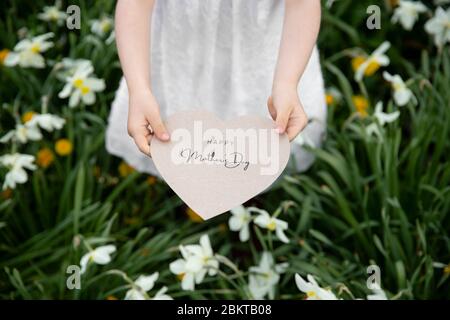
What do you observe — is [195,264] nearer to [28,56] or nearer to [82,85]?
[82,85]

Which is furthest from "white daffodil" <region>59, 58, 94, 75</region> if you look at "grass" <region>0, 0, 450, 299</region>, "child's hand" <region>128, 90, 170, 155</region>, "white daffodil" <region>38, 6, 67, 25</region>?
"child's hand" <region>128, 90, 170, 155</region>

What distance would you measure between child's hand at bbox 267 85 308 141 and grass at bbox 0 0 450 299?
1.20 ft

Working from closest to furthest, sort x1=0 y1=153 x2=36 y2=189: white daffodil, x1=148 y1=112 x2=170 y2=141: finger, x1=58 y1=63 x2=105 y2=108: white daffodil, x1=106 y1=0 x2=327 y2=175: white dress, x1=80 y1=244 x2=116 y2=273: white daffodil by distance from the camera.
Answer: x1=148 y1=112 x2=170 y2=141: finger
x1=106 y1=0 x2=327 y2=175: white dress
x1=80 y1=244 x2=116 y2=273: white daffodil
x1=0 y1=153 x2=36 y2=189: white daffodil
x1=58 y1=63 x2=105 y2=108: white daffodil

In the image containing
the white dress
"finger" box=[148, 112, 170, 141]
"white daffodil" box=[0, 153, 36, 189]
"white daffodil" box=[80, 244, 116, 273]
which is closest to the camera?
"finger" box=[148, 112, 170, 141]

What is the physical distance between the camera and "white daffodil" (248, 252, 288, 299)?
4.27 feet

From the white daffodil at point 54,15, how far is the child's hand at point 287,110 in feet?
3.06

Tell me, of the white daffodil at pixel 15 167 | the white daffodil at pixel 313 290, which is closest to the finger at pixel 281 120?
the white daffodil at pixel 313 290

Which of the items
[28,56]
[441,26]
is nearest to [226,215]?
[28,56]

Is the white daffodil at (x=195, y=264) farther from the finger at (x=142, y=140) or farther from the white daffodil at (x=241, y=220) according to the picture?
the finger at (x=142, y=140)

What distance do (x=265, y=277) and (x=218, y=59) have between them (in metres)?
0.49

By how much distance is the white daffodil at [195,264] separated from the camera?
123 centimetres

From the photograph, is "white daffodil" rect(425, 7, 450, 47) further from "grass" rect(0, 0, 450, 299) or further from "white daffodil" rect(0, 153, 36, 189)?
"white daffodil" rect(0, 153, 36, 189)

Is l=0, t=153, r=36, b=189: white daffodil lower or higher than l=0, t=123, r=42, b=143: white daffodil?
lower
